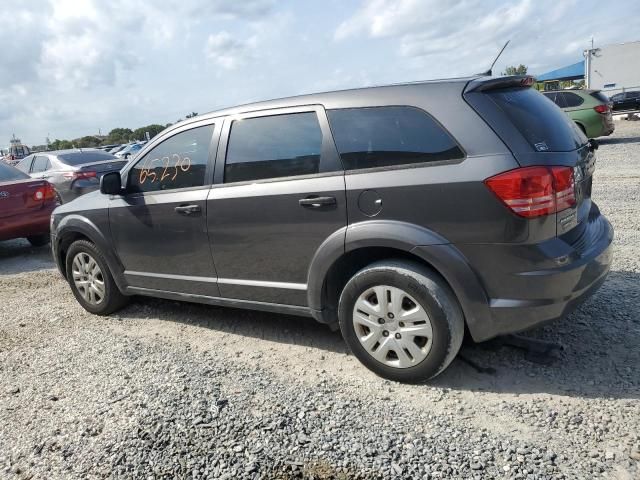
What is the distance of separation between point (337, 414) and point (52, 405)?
1.89 meters

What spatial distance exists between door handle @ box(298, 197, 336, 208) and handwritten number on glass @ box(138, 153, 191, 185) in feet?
3.96

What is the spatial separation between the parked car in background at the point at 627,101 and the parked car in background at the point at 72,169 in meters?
25.0

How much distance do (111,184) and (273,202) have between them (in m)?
1.69

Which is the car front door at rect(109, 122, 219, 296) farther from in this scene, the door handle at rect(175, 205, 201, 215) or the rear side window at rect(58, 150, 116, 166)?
the rear side window at rect(58, 150, 116, 166)

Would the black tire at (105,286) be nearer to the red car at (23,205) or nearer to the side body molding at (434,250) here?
the side body molding at (434,250)

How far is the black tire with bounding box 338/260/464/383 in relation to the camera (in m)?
2.92

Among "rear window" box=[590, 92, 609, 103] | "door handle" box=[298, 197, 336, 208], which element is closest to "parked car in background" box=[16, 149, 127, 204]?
"door handle" box=[298, 197, 336, 208]

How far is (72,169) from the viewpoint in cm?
1054

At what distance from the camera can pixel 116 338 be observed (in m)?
4.29

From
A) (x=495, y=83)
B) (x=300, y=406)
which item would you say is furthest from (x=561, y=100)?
(x=300, y=406)

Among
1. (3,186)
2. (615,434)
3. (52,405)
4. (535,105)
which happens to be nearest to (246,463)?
(52,405)

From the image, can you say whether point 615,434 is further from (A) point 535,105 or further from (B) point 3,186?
(B) point 3,186

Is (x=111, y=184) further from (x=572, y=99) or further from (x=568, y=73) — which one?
(x=568, y=73)

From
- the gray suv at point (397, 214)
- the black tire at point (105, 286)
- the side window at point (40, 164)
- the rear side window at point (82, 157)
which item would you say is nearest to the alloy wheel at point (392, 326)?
the gray suv at point (397, 214)
